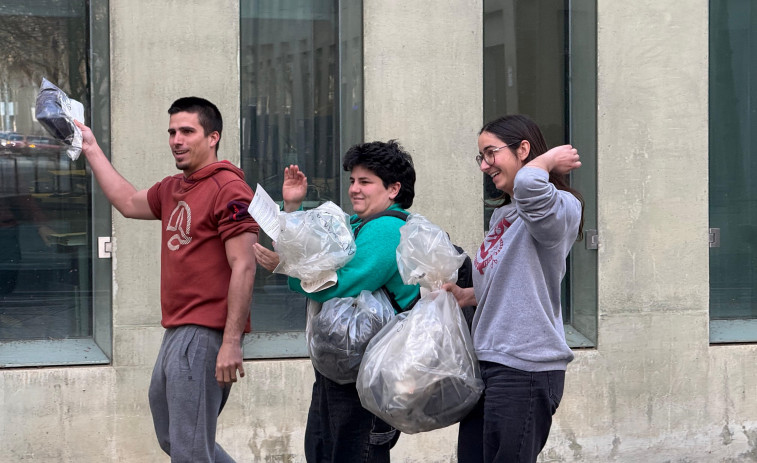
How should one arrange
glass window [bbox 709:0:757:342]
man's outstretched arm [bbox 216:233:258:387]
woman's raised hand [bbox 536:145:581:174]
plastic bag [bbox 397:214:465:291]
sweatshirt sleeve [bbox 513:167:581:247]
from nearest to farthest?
sweatshirt sleeve [bbox 513:167:581:247]
woman's raised hand [bbox 536:145:581:174]
plastic bag [bbox 397:214:465:291]
man's outstretched arm [bbox 216:233:258:387]
glass window [bbox 709:0:757:342]

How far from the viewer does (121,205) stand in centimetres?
440

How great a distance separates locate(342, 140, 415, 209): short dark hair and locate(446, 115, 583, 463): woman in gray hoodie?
54cm

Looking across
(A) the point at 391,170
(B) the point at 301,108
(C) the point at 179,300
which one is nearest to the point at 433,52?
(B) the point at 301,108

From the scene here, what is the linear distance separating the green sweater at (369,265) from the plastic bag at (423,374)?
0.93 feet

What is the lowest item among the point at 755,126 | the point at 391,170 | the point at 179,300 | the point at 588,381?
the point at 588,381

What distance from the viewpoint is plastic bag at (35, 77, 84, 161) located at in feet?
13.4

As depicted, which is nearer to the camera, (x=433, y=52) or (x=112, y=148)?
(x=112, y=148)

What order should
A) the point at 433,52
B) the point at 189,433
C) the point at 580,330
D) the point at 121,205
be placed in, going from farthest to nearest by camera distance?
the point at 580,330
the point at 433,52
the point at 121,205
the point at 189,433

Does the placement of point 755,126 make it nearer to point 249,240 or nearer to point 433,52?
point 433,52

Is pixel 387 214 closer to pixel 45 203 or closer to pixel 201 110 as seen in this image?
pixel 201 110

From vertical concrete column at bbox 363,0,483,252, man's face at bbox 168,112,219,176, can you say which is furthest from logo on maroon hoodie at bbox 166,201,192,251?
vertical concrete column at bbox 363,0,483,252

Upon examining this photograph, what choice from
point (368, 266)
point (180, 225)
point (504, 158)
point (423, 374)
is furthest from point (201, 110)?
point (423, 374)

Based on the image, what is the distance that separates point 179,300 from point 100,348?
2.26 m

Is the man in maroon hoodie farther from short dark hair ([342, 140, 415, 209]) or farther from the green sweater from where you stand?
short dark hair ([342, 140, 415, 209])
